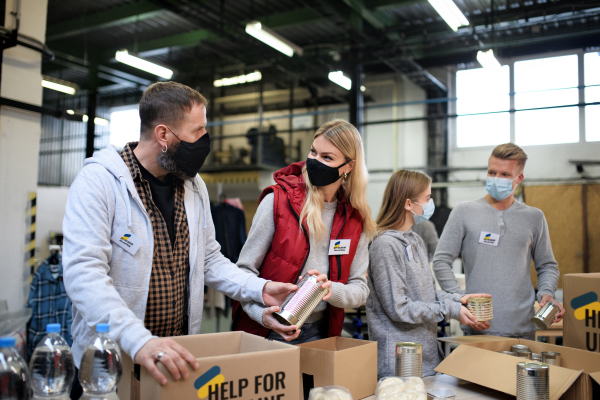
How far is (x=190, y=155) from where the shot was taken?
1.50 metres

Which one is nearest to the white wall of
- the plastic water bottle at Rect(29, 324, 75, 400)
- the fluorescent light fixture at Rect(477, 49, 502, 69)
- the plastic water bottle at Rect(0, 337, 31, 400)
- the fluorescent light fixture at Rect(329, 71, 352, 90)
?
the plastic water bottle at Rect(29, 324, 75, 400)

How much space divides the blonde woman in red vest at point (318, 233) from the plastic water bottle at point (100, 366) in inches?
24.2

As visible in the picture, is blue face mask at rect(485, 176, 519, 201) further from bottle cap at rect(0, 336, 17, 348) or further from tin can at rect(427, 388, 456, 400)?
bottle cap at rect(0, 336, 17, 348)

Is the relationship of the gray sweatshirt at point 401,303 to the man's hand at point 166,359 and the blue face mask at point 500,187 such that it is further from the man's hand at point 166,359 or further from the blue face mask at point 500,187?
the man's hand at point 166,359

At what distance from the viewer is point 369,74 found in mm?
11164

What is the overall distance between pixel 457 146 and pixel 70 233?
9734mm

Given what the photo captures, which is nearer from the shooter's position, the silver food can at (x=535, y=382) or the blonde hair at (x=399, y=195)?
the silver food can at (x=535, y=382)

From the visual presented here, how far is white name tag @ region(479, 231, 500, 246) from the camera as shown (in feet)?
7.79

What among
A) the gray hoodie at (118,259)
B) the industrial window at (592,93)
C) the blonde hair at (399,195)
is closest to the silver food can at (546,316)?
the blonde hair at (399,195)

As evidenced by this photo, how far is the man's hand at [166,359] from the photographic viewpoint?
37.2 inches

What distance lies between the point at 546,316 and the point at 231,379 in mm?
1429

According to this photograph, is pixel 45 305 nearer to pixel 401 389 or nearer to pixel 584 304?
pixel 401 389

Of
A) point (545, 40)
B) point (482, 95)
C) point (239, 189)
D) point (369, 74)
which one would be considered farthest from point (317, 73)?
point (545, 40)

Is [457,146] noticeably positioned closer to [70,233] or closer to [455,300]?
[455,300]
